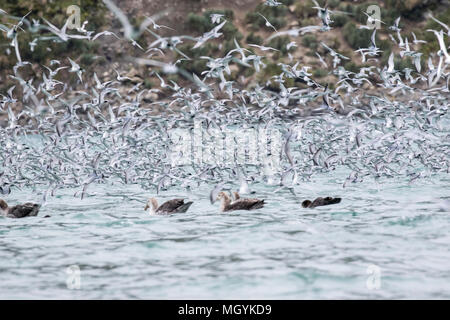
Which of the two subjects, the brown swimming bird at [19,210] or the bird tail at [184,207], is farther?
the bird tail at [184,207]

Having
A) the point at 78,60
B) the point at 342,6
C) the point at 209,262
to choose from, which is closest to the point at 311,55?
the point at 342,6

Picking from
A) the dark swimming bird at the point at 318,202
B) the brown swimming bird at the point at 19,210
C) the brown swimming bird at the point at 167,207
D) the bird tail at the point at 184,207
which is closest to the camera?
the brown swimming bird at the point at 167,207

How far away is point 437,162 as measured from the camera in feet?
85.0

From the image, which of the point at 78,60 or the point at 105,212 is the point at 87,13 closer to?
the point at 78,60

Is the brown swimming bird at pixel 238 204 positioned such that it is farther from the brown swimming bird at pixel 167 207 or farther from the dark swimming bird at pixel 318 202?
the dark swimming bird at pixel 318 202

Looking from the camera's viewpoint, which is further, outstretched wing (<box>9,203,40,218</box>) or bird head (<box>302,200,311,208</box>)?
bird head (<box>302,200,311,208</box>)

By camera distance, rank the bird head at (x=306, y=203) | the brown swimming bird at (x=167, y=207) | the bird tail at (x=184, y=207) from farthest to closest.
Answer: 1. the bird head at (x=306, y=203)
2. the bird tail at (x=184, y=207)
3. the brown swimming bird at (x=167, y=207)

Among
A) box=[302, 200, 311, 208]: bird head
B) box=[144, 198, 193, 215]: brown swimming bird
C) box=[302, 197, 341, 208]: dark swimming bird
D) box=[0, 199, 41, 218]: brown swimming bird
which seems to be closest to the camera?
box=[144, 198, 193, 215]: brown swimming bird

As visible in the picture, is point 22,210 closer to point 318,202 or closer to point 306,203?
point 306,203

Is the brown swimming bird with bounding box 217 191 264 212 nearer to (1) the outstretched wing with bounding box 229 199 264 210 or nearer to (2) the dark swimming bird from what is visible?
(1) the outstretched wing with bounding box 229 199 264 210

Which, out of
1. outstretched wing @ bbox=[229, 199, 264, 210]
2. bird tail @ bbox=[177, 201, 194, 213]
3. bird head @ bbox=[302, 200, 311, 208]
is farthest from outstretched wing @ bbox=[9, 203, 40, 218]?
bird head @ bbox=[302, 200, 311, 208]

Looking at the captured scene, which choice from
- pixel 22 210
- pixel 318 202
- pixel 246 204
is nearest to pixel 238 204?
pixel 246 204

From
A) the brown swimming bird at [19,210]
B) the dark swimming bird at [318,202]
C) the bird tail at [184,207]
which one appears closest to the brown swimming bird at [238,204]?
the bird tail at [184,207]

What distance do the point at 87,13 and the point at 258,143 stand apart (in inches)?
1980
